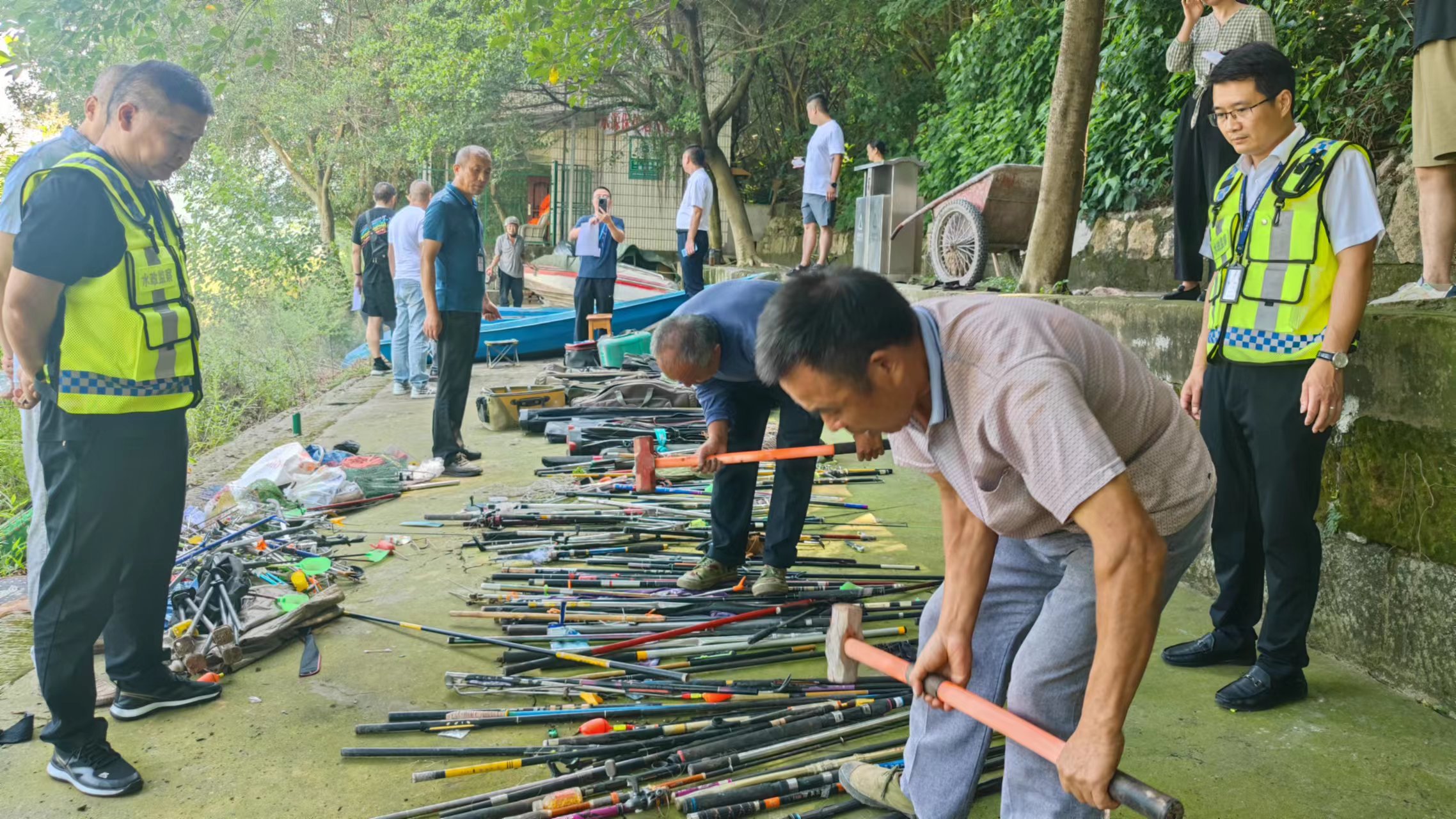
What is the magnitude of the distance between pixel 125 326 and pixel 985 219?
22.2 feet

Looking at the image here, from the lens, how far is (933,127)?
14594 millimetres

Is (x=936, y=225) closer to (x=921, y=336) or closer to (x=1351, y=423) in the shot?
(x=1351, y=423)

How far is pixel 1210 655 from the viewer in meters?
3.66

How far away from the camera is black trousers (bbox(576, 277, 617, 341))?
39.5ft

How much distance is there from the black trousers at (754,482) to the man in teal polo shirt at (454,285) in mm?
2924

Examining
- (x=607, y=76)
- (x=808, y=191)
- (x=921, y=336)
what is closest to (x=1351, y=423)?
(x=921, y=336)

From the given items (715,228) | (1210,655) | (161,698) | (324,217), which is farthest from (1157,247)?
(324,217)

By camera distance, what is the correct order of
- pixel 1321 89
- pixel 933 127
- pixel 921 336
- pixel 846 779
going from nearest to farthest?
pixel 921 336, pixel 846 779, pixel 1321 89, pixel 933 127

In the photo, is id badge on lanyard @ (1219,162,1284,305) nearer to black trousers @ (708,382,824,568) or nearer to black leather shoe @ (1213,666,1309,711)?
black leather shoe @ (1213,666,1309,711)

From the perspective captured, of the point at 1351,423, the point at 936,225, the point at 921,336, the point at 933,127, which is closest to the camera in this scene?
the point at 921,336

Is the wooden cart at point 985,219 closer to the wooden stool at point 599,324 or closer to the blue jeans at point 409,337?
the wooden stool at point 599,324

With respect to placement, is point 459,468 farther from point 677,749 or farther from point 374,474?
point 677,749

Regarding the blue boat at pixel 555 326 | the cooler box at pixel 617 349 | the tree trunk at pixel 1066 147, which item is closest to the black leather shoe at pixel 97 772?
the tree trunk at pixel 1066 147

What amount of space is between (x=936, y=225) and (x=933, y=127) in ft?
20.2
